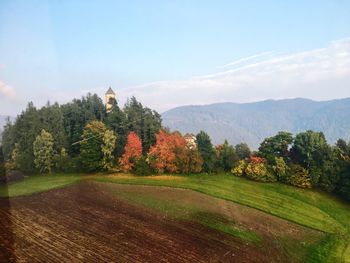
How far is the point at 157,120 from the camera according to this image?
69938 mm

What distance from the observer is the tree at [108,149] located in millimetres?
51000

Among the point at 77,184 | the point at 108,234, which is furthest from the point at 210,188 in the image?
the point at 108,234

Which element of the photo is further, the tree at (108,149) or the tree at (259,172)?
the tree at (259,172)

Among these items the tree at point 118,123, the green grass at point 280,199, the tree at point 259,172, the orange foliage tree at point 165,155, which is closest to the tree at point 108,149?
the green grass at point 280,199

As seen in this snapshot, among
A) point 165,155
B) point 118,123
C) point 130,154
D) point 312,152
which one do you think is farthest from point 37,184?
point 312,152

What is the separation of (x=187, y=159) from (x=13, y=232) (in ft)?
101

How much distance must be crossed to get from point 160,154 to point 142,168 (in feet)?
11.7

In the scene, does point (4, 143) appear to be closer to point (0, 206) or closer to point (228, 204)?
point (0, 206)

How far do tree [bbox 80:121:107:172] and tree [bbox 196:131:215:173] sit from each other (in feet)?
50.6

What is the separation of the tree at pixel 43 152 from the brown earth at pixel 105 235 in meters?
13.0

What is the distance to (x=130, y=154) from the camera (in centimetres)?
5209

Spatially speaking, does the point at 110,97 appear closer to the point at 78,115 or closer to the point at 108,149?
the point at 78,115

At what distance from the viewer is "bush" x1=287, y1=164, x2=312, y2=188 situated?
50469mm

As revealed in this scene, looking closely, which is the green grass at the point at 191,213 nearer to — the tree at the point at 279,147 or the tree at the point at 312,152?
the tree at the point at 312,152
